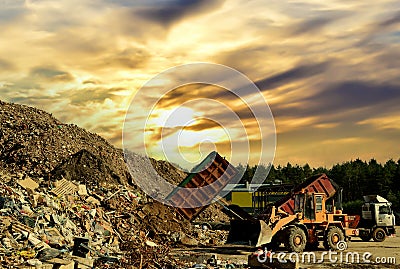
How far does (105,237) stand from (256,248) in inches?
209

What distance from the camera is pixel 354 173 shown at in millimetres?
57250

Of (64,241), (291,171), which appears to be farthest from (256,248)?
(291,171)

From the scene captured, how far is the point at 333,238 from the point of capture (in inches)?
726

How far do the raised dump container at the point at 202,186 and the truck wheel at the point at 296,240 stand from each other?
4.01m

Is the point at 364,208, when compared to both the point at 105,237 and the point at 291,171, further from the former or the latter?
the point at 291,171

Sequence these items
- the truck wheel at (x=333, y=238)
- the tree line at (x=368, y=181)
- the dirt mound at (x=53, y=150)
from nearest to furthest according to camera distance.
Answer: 1. the truck wheel at (x=333, y=238)
2. the dirt mound at (x=53, y=150)
3. the tree line at (x=368, y=181)

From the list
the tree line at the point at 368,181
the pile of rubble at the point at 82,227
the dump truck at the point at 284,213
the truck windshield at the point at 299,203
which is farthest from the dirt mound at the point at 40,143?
the tree line at the point at 368,181

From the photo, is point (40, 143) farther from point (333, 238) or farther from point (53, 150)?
point (333, 238)

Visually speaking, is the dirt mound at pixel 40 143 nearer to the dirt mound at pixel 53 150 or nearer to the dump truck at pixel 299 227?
the dirt mound at pixel 53 150

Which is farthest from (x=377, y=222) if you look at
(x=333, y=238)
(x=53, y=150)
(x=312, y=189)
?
(x=53, y=150)

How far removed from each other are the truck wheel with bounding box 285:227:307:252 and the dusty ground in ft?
2.03

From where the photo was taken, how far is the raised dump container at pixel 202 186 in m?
20.0

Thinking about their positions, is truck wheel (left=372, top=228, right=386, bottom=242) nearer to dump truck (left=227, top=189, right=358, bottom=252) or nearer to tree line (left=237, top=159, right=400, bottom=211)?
dump truck (left=227, top=189, right=358, bottom=252)

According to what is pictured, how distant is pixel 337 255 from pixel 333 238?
1352 millimetres
